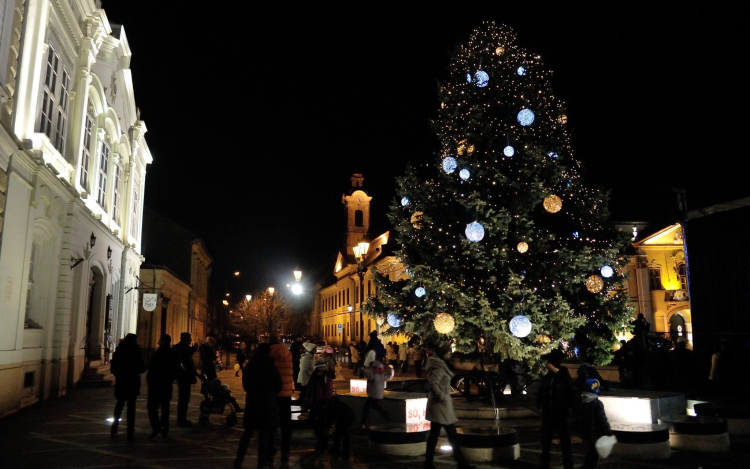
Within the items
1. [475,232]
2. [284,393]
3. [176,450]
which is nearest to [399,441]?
[284,393]

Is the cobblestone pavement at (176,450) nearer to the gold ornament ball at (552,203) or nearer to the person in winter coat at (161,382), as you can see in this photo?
the person in winter coat at (161,382)

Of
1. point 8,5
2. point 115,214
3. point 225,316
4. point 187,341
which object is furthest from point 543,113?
point 225,316

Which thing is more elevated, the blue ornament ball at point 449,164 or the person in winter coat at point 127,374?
the blue ornament ball at point 449,164

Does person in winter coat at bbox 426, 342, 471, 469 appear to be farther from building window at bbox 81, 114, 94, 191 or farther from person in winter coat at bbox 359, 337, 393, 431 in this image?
building window at bbox 81, 114, 94, 191

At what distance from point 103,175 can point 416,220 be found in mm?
14062

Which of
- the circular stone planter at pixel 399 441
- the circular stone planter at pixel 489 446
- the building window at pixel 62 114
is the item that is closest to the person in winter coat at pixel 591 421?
the circular stone planter at pixel 489 446

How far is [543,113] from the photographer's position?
14672 millimetres

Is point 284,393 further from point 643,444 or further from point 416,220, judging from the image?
point 416,220

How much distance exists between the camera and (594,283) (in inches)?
535

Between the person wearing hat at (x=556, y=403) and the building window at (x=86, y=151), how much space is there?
16864 millimetres

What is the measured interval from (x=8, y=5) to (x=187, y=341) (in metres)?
7.90

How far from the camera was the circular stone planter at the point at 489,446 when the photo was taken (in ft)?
26.6

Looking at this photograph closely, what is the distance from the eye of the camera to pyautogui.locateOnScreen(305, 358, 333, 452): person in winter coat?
9172mm

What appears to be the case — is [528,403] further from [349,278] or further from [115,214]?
[349,278]
